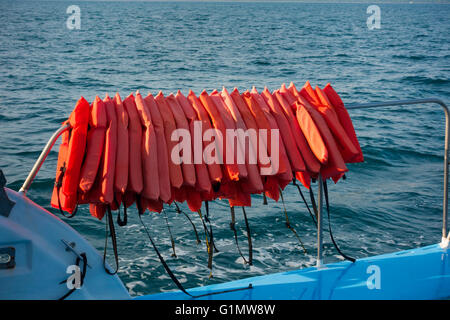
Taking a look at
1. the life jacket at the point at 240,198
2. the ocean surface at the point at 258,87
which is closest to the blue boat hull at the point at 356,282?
the life jacket at the point at 240,198

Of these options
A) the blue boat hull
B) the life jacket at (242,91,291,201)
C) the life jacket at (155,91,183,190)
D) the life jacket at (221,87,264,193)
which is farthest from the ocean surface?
the life jacket at (155,91,183,190)

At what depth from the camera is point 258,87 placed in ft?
50.8

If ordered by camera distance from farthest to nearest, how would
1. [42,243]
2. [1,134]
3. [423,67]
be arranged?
[423,67], [1,134], [42,243]

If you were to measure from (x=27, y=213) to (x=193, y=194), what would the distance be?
867 mm

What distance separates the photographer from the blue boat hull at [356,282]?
301cm

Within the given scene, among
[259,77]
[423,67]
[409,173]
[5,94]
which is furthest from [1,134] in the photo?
[423,67]

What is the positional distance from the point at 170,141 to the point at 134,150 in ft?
0.68

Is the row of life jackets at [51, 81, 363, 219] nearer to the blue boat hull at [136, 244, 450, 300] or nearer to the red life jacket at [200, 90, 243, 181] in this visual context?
the red life jacket at [200, 90, 243, 181]

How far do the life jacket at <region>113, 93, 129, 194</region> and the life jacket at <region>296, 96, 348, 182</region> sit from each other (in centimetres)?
103

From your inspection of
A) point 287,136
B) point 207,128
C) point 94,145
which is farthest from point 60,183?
point 287,136

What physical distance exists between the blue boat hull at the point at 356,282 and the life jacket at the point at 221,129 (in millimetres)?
843

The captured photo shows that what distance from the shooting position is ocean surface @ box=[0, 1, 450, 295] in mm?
6066
